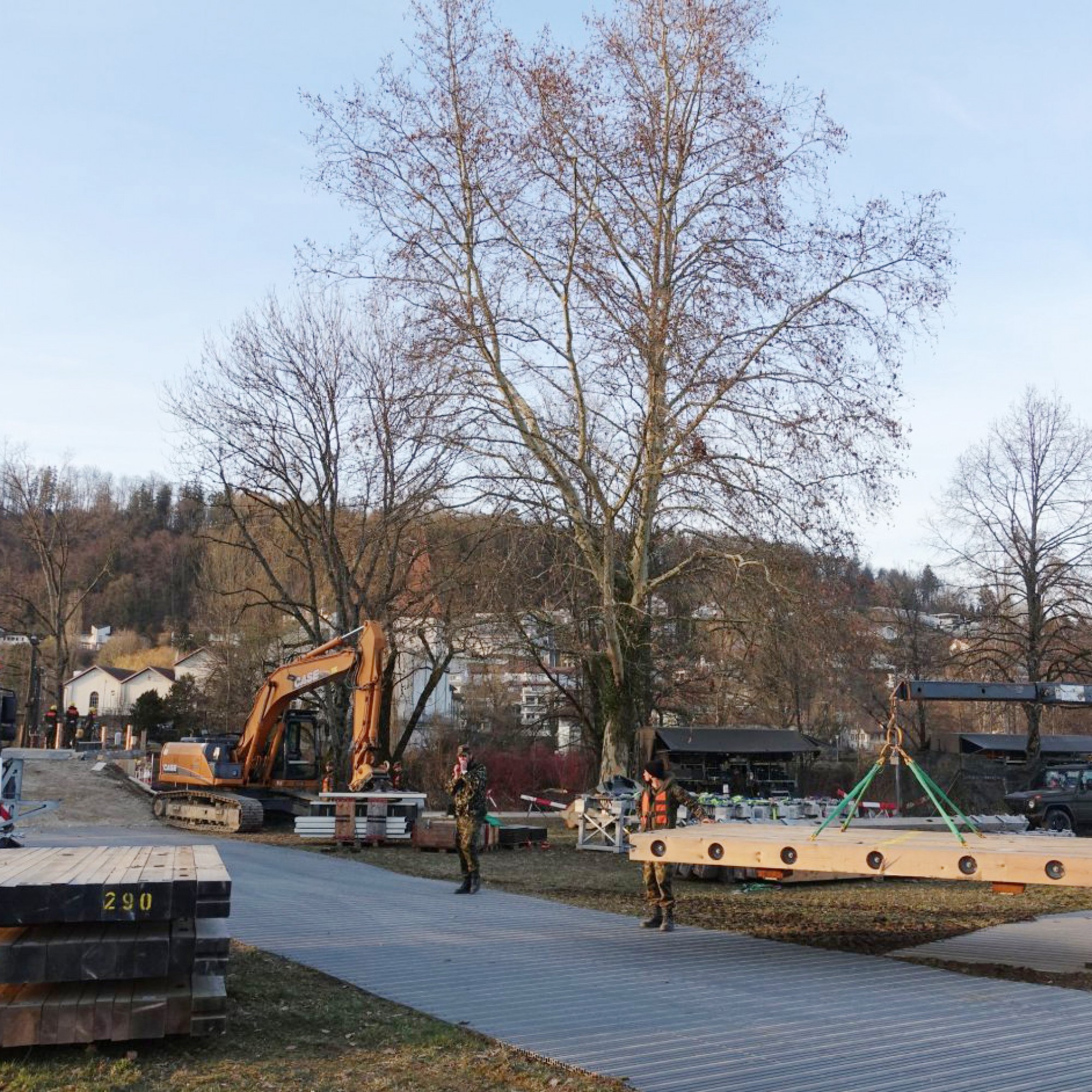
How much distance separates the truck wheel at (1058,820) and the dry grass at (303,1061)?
23.9 meters

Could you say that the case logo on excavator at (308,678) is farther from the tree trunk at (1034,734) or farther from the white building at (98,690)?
the white building at (98,690)

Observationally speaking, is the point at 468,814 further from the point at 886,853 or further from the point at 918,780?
the point at 886,853

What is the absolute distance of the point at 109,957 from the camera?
6.66m

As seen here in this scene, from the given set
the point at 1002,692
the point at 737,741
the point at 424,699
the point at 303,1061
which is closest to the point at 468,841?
the point at 303,1061

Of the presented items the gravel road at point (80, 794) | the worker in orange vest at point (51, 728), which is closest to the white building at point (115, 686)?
the worker in orange vest at point (51, 728)

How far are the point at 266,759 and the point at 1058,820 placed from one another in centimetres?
1829

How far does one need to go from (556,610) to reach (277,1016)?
18.7 m

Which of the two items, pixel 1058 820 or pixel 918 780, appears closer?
pixel 918 780

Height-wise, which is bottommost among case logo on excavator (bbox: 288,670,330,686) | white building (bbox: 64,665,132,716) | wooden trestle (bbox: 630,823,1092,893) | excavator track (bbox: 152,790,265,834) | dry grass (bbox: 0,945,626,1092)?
dry grass (bbox: 0,945,626,1092)

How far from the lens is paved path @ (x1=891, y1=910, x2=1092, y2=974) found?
10.9m

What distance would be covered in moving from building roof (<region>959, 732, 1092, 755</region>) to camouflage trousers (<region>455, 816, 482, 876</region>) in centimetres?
2937

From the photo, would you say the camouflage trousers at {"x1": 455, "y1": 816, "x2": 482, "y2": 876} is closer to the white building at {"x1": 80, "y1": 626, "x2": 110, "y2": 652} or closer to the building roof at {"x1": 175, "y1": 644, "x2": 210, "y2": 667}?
the building roof at {"x1": 175, "y1": 644, "x2": 210, "y2": 667}

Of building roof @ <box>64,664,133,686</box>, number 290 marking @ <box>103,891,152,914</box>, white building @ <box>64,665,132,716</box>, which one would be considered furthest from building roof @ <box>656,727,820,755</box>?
building roof @ <box>64,664,133,686</box>

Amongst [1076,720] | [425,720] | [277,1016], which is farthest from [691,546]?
[1076,720]
